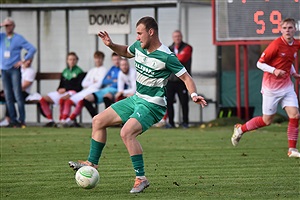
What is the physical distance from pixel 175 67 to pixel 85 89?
35.7 feet

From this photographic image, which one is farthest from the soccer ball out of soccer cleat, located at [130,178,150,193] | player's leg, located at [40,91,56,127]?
player's leg, located at [40,91,56,127]

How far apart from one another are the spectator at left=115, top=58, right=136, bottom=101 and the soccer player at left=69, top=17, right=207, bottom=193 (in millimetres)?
9560

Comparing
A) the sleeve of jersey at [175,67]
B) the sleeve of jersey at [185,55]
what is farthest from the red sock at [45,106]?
the sleeve of jersey at [175,67]

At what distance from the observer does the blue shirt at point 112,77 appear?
64.2ft

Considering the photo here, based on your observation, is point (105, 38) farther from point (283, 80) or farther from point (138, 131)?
point (283, 80)

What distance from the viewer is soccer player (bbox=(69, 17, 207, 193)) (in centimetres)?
908

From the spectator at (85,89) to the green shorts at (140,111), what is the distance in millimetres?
10233

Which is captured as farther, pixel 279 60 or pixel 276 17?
pixel 276 17

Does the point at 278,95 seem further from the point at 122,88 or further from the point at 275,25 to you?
the point at 122,88

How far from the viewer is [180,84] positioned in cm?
1922

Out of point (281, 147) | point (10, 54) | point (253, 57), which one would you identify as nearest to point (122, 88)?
point (10, 54)

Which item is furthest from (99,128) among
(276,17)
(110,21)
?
(110,21)

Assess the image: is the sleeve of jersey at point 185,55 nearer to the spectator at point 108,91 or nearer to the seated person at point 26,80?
the spectator at point 108,91

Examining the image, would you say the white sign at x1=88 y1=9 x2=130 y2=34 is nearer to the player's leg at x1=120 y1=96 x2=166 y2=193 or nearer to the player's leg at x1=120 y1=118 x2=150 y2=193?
the player's leg at x1=120 y1=96 x2=166 y2=193
